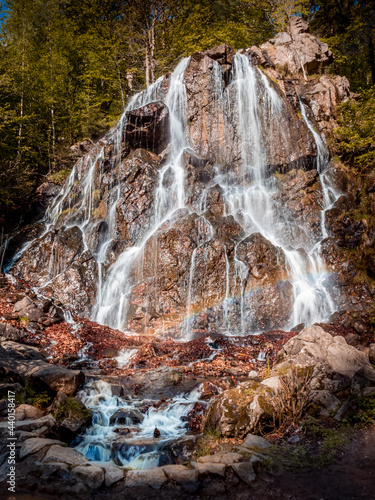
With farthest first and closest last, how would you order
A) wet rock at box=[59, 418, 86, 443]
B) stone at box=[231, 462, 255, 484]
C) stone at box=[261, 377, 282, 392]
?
stone at box=[261, 377, 282, 392]
wet rock at box=[59, 418, 86, 443]
stone at box=[231, 462, 255, 484]

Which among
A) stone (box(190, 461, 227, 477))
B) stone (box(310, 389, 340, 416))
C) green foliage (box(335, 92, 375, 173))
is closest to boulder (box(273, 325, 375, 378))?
stone (box(310, 389, 340, 416))

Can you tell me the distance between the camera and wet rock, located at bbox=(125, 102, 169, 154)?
58.9 ft

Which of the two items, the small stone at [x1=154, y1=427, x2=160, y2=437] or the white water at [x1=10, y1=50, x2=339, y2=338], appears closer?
the small stone at [x1=154, y1=427, x2=160, y2=437]

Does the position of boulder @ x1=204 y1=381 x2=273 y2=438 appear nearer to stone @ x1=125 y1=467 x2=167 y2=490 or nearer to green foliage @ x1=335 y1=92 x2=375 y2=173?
stone @ x1=125 y1=467 x2=167 y2=490

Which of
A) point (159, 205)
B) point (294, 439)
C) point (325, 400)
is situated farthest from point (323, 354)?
point (159, 205)

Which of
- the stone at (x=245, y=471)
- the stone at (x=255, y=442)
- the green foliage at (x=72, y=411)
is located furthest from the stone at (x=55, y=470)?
the stone at (x=255, y=442)

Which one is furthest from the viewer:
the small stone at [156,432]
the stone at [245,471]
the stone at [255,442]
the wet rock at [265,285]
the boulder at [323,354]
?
the wet rock at [265,285]

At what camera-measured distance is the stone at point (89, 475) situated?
13.3 ft

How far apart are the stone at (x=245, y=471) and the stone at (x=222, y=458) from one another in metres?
0.15

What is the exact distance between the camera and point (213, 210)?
609 inches

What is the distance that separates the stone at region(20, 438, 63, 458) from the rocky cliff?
7497mm

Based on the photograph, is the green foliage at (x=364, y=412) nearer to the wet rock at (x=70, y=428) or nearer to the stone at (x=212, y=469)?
the stone at (x=212, y=469)

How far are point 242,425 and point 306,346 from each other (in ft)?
9.22

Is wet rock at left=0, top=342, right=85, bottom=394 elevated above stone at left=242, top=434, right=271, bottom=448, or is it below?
above
